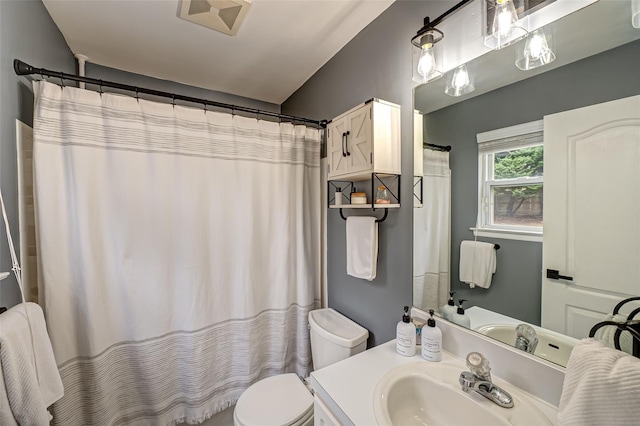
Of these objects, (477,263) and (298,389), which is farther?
(298,389)

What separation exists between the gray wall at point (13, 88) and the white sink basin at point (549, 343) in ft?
6.20

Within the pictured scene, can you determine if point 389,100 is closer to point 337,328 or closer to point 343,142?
point 343,142

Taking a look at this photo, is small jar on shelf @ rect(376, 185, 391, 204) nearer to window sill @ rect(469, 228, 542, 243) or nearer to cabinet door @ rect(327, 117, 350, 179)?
cabinet door @ rect(327, 117, 350, 179)

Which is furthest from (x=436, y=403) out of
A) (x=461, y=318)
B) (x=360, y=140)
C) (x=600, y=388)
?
(x=360, y=140)

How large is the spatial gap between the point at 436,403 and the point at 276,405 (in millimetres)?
816

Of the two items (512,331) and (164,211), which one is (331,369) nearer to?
(512,331)

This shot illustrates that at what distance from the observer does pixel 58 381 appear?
2.97 feet

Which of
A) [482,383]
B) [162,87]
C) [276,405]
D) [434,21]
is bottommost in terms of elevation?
[276,405]

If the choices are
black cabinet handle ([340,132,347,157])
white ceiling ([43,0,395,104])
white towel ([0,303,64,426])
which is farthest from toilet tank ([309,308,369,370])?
white ceiling ([43,0,395,104])

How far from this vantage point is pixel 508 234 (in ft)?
2.94

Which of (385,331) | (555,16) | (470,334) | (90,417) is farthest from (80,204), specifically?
(555,16)

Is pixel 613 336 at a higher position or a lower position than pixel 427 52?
lower

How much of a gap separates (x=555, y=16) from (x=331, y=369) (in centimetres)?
146

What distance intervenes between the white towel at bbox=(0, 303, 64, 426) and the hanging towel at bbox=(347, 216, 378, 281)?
1.31 metres
